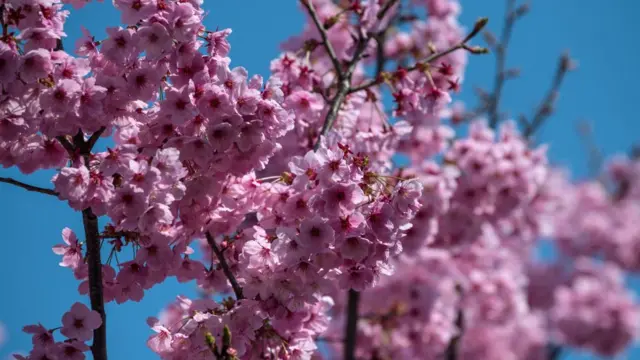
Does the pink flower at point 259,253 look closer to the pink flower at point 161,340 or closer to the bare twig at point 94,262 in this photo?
the pink flower at point 161,340

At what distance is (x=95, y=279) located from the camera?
2686 millimetres

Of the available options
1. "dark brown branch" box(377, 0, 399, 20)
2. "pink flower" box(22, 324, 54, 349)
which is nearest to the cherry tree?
"pink flower" box(22, 324, 54, 349)

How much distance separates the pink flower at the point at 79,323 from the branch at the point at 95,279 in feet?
0.27

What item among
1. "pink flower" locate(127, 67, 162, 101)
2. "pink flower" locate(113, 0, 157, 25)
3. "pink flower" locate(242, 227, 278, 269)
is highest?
"pink flower" locate(113, 0, 157, 25)

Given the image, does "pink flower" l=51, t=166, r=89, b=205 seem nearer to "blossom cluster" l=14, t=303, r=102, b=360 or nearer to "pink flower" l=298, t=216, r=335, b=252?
"blossom cluster" l=14, t=303, r=102, b=360

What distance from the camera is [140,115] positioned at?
2701 mm

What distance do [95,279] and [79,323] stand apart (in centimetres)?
18

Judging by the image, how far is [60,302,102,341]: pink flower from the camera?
2572 mm

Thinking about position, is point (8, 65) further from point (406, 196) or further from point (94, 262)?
point (406, 196)

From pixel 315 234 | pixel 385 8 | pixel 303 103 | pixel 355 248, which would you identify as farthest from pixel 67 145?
pixel 385 8

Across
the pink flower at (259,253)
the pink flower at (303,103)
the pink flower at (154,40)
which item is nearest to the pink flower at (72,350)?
the pink flower at (259,253)

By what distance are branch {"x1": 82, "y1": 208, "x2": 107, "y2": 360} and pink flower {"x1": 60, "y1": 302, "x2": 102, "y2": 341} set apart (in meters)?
0.08

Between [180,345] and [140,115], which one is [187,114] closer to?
[140,115]

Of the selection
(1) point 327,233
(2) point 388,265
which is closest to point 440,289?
(2) point 388,265
